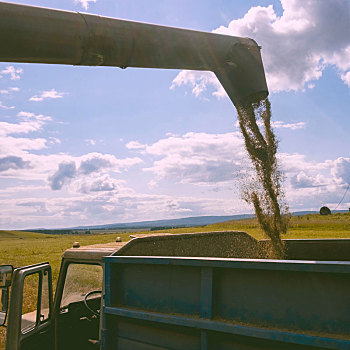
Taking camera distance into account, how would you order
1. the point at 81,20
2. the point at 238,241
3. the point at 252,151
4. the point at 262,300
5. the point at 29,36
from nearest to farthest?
the point at 262,300, the point at 29,36, the point at 81,20, the point at 238,241, the point at 252,151

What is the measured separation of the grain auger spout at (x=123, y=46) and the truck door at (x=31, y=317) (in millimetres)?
2131

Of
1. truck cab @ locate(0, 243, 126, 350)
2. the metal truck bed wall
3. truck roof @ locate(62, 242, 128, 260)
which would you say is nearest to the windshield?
truck cab @ locate(0, 243, 126, 350)

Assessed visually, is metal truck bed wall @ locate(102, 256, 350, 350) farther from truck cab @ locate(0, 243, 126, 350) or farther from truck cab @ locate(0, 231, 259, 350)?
truck cab @ locate(0, 243, 126, 350)

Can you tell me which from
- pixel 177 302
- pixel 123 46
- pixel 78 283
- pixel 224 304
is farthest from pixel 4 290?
pixel 123 46

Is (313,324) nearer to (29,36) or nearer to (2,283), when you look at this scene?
(2,283)

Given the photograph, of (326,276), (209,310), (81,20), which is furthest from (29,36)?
(326,276)

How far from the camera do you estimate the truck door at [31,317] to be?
302 centimetres

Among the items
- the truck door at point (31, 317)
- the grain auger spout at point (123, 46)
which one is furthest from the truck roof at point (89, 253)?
the grain auger spout at point (123, 46)

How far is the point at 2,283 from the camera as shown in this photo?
9.00 ft

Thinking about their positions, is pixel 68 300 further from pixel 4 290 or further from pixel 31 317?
pixel 4 290

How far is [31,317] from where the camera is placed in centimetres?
333

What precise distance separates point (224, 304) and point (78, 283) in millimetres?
1724

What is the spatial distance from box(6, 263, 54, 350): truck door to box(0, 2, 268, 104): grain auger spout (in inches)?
83.9

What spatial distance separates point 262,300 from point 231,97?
3.20 meters
